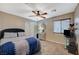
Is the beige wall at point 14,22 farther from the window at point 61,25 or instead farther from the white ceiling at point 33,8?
the window at point 61,25

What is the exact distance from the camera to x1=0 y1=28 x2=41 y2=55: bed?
1.90m

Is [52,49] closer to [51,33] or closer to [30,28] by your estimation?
[51,33]

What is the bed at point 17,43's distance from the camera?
190 centimetres

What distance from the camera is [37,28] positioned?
2170mm

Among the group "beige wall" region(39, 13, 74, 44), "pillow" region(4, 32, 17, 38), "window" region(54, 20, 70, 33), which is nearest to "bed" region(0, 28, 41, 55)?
"pillow" region(4, 32, 17, 38)

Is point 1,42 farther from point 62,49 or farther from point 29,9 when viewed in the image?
point 62,49

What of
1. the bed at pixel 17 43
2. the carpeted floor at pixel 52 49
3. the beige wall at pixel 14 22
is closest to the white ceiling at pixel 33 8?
the beige wall at pixel 14 22

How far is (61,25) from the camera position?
210 centimetres

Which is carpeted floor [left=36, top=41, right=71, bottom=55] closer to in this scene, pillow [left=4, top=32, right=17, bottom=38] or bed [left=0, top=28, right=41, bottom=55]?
bed [left=0, top=28, right=41, bottom=55]

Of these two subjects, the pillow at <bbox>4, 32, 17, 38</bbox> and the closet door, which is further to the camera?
the closet door

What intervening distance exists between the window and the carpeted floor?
262 mm

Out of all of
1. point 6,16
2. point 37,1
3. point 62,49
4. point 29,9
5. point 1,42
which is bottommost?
point 62,49
